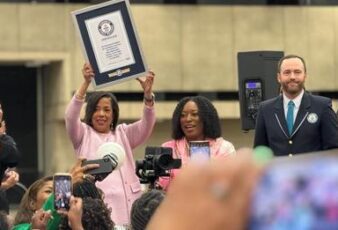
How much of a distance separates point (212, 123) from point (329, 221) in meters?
5.37

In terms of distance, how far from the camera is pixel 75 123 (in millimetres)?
6270

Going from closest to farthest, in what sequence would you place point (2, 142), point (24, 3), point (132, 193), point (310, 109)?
point (2, 142) → point (310, 109) → point (132, 193) → point (24, 3)

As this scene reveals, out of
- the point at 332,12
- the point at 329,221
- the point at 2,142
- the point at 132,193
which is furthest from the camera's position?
the point at 332,12

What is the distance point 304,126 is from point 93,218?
2664 millimetres

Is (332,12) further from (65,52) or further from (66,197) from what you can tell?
(66,197)

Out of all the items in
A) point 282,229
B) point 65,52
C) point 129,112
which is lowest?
point 129,112

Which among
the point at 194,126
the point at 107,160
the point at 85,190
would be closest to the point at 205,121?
the point at 194,126

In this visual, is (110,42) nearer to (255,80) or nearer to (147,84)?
(147,84)

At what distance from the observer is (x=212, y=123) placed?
6.32m

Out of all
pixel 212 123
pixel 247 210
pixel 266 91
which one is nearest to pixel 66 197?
pixel 247 210

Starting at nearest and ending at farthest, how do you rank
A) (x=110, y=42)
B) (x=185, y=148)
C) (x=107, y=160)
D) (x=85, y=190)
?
(x=85, y=190) → (x=107, y=160) → (x=185, y=148) → (x=110, y=42)

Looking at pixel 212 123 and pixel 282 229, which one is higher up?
pixel 282 229

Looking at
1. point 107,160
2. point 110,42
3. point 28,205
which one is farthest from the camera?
point 110,42

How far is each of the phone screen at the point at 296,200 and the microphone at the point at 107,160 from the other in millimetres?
3748
